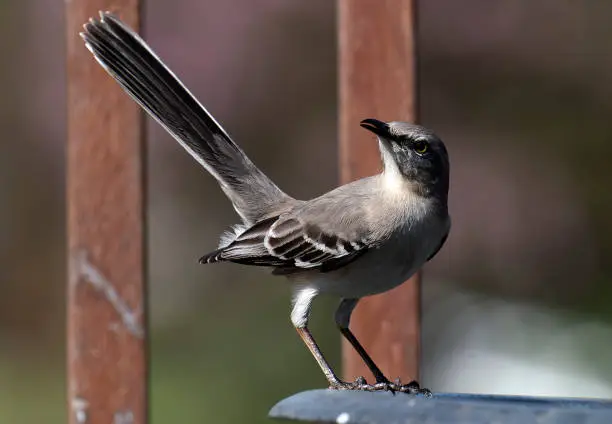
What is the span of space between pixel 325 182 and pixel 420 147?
12.8 feet

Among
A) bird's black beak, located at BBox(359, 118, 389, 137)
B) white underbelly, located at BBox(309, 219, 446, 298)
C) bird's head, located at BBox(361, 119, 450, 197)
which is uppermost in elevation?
bird's black beak, located at BBox(359, 118, 389, 137)

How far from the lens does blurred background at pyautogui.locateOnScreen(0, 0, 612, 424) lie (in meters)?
7.40

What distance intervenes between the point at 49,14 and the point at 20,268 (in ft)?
5.77

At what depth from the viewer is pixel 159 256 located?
8.05 metres

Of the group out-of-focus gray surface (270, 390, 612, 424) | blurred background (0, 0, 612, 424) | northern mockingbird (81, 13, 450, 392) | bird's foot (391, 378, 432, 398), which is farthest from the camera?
blurred background (0, 0, 612, 424)

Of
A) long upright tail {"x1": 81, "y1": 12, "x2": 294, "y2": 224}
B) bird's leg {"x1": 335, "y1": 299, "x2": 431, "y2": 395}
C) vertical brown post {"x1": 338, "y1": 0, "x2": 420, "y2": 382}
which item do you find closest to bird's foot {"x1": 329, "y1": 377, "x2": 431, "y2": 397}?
bird's leg {"x1": 335, "y1": 299, "x2": 431, "y2": 395}

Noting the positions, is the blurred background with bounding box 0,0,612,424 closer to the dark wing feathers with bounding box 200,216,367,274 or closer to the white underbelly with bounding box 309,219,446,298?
the dark wing feathers with bounding box 200,216,367,274

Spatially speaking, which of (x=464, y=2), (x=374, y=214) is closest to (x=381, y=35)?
(x=374, y=214)

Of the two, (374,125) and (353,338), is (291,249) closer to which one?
(353,338)

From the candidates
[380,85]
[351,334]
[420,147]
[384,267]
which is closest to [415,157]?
[420,147]

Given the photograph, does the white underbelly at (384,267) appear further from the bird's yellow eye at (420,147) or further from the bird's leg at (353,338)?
the bird's yellow eye at (420,147)

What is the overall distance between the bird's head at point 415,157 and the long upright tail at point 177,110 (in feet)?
2.12

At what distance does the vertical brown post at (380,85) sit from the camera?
380cm

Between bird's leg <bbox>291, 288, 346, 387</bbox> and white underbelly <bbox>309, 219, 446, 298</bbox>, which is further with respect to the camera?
bird's leg <bbox>291, 288, 346, 387</bbox>
